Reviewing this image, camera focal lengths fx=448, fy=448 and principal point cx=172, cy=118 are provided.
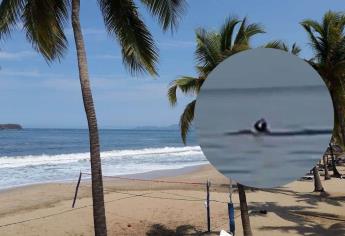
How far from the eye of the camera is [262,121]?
1.65m

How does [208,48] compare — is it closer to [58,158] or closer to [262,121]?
[262,121]

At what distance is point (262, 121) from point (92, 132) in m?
7.20

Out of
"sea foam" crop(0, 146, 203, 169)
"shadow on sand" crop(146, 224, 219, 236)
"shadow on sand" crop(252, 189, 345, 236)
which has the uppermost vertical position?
"shadow on sand" crop(146, 224, 219, 236)

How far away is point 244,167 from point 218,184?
26991mm

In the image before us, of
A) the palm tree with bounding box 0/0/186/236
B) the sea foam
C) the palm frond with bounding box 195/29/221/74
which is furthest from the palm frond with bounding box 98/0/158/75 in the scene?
the sea foam

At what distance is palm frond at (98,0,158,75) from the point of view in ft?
33.7

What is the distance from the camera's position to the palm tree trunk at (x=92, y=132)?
851cm

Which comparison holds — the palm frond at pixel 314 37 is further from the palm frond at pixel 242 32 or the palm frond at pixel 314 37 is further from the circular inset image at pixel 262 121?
the circular inset image at pixel 262 121

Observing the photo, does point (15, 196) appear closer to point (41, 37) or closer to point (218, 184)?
point (218, 184)

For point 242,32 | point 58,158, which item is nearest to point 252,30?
point 242,32

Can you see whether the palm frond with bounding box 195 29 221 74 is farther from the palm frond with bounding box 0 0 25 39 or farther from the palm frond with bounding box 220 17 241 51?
the palm frond with bounding box 0 0 25 39

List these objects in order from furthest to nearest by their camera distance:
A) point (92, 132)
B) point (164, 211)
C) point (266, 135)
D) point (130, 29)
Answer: point (164, 211) → point (130, 29) → point (92, 132) → point (266, 135)

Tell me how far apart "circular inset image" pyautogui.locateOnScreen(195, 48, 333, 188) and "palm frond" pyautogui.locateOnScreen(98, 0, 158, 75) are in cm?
897

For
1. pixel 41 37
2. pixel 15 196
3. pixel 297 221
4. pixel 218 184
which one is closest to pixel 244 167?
pixel 41 37
